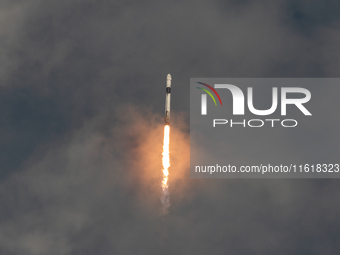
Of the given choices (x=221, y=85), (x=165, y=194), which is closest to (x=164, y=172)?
(x=165, y=194)

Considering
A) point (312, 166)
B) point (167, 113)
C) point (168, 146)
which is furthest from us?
point (312, 166)

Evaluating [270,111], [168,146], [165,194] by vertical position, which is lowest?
[165,194]

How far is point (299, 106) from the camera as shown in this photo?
134 metres

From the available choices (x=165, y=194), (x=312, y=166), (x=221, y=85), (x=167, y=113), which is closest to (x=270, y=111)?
(x=221, y=85)

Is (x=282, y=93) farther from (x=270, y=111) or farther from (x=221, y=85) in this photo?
(x=221, y=85)

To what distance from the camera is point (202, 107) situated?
138125 millimetres

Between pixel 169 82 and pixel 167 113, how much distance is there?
1159 cm

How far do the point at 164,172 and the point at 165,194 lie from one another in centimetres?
800

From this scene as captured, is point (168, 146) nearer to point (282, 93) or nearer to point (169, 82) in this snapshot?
point (169, 82)

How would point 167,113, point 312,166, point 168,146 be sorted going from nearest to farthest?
point 167,113 < point 168,146 < point 312,166

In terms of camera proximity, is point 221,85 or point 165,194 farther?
point 165,194

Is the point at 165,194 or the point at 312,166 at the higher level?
the point at 312,166

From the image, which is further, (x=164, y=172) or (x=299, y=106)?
(x=164, y=172)

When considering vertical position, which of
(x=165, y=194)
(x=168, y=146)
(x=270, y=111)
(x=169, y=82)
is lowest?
(x=165, y=194)
